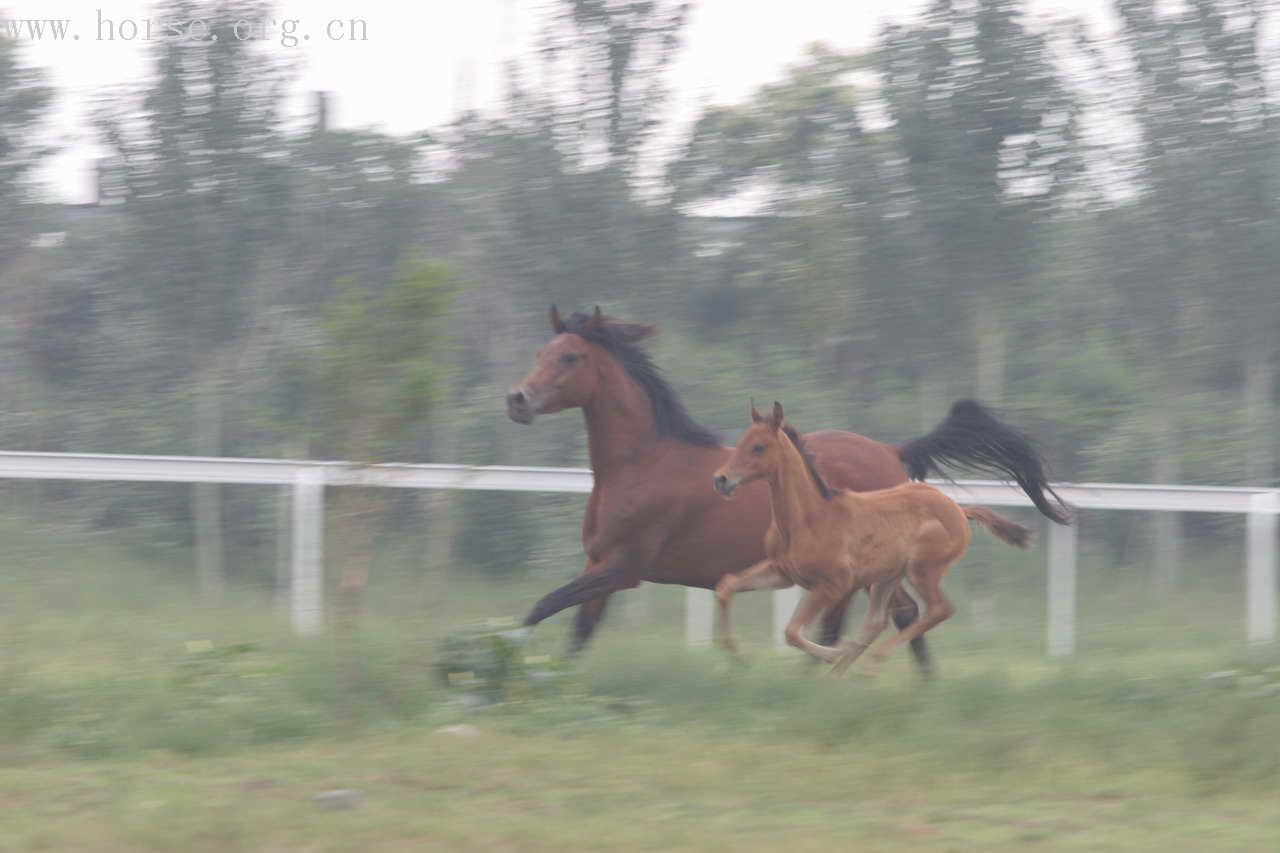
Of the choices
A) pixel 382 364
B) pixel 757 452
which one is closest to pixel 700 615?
pixel 757 452

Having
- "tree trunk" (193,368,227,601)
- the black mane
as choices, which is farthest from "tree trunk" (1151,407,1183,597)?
"tree trunk" (193,368,227,601)

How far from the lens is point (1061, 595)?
8.02 metres

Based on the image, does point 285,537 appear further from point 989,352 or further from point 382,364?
point 989,352

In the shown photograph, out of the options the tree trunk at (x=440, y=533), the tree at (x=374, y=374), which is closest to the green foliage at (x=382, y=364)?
the tree at (x=374, y=374)

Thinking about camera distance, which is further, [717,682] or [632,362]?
[632,362]

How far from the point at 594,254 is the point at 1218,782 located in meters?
6.18

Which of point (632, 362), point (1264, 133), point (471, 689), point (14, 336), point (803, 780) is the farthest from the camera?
point (14, 336)

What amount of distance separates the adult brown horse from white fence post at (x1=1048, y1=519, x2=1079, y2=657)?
1054mm

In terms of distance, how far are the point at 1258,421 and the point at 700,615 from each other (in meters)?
4.66

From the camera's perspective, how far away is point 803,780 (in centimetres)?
450

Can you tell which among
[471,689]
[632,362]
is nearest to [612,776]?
[471,689]

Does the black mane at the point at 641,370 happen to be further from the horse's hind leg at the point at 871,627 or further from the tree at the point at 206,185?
the tree at the point at 206,185

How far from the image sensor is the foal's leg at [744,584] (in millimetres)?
6168

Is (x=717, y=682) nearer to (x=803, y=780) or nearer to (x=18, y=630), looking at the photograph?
(x=803, y=780)
